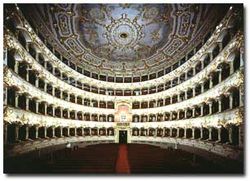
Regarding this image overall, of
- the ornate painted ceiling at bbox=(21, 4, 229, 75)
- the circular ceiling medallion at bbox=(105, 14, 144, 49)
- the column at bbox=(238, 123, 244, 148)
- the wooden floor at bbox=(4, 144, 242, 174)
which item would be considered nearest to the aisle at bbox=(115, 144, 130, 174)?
the wooden floor at bbox=(4, 144, 242, 174)

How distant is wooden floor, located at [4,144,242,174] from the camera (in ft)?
20.5

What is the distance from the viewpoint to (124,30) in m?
8.17

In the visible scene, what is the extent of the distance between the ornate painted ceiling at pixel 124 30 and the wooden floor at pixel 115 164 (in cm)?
330

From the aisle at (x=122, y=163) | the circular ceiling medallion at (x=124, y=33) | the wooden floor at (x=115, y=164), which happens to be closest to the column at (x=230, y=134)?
the wooden floor at (x=115, y=164)

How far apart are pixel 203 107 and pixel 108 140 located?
11.6 ft

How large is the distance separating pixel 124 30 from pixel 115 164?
400 centimetres

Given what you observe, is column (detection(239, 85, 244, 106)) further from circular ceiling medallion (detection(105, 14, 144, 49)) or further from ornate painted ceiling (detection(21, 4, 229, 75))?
circular ceiling medallion (detection(105, 14, 144, 49))

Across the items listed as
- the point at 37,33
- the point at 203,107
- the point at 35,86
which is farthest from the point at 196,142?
the point at 37,33

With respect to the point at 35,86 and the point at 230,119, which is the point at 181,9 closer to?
the point at 230,119

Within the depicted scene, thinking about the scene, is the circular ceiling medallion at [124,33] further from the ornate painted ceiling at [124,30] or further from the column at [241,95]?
the column at [241,95]

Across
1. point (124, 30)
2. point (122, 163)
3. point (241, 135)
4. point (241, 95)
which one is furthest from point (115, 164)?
point (124, 30)

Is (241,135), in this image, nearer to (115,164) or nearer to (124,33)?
(115,164)

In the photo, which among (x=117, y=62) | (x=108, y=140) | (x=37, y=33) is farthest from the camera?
(x=117, y=62)

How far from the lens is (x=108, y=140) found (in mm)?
9023
